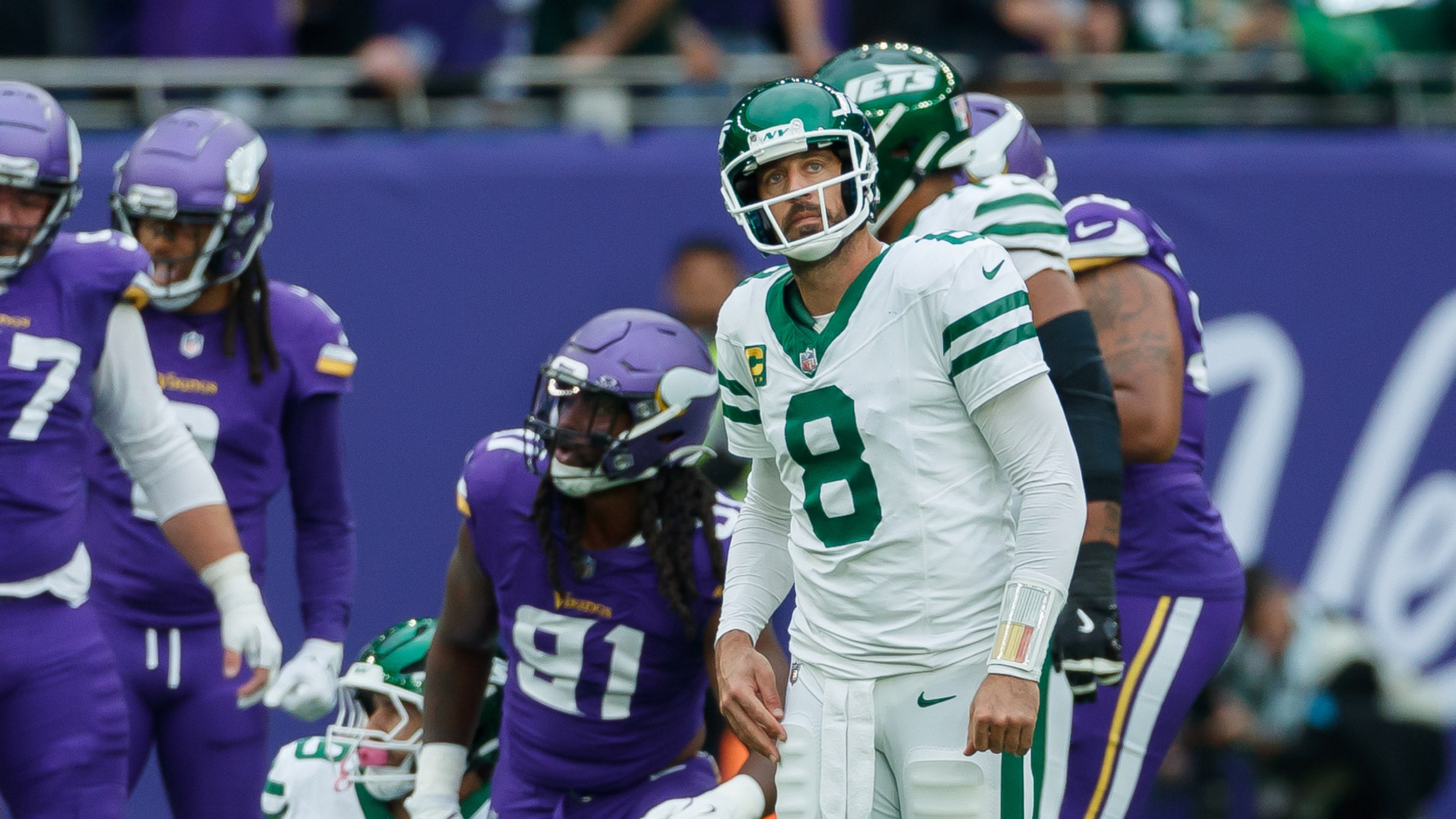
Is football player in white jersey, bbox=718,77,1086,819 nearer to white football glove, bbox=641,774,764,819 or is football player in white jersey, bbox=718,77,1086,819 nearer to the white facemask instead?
white football glove, bbox=641,774,764,819

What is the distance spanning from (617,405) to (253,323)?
116 centimetres

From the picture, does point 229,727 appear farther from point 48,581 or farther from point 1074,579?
point 1074,579

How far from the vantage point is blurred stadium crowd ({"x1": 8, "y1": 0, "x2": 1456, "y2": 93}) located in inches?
299

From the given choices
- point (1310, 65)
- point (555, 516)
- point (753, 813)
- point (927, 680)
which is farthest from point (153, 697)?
point (1310, 65)

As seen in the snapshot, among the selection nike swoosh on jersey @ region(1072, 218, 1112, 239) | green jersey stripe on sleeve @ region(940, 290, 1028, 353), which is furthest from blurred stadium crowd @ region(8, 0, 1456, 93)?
green jersey stripe on sleeve @ region(940, 290, 1028, 353)

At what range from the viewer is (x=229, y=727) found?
4.71 meters

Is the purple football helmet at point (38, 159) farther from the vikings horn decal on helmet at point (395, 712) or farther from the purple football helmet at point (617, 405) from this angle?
the vikings horn decal on helmet at point (395, 712)

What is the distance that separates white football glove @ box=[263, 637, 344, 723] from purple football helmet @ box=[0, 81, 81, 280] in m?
1.14

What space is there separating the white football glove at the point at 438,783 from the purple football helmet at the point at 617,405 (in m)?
0.63

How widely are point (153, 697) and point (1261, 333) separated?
4999mm

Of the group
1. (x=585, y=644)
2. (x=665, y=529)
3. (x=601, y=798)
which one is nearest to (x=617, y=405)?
(x=665, y=529)

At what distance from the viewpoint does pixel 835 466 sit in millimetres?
3385

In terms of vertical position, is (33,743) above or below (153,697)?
above

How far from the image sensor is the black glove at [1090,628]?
350 centimetres
